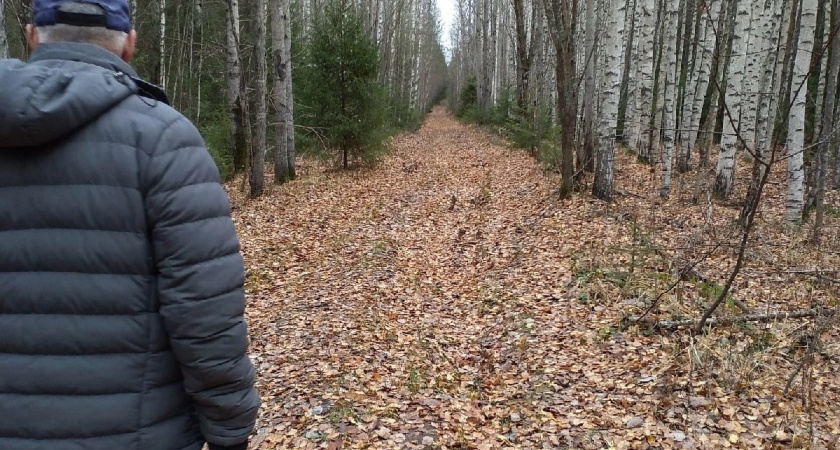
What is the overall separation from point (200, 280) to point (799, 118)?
932cm

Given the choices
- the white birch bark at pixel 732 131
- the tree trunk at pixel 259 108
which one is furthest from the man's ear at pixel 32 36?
the tree trunk at pixel 259 108

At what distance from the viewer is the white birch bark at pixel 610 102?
1056 centimetres

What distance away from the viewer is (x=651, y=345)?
534 centimetres

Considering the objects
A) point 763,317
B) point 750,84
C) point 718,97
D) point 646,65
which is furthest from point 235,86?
point 763,317

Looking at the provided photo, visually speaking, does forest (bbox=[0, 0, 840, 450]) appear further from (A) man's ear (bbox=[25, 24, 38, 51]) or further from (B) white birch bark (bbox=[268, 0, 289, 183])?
(A) man's ear (bbox=[25, 24, 38, 51])

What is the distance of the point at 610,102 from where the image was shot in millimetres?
10555

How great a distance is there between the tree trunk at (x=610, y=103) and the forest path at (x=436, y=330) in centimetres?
60

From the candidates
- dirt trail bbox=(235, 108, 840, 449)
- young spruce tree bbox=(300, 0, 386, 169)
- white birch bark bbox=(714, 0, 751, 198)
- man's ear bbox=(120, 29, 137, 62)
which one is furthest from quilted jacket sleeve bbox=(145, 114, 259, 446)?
young spruce tree bbox=(300, 0, 386, 169)

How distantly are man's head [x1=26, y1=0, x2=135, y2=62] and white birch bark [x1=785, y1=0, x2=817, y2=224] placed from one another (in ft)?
28.2

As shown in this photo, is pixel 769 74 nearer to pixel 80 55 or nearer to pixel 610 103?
pixel 610 103

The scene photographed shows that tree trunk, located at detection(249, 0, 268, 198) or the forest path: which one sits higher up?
tree trunk, located at detection(249, 0, 268, 198)

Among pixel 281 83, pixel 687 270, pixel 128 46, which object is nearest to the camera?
pixel 128 46

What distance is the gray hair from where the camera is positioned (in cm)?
157

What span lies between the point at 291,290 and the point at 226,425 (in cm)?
610
